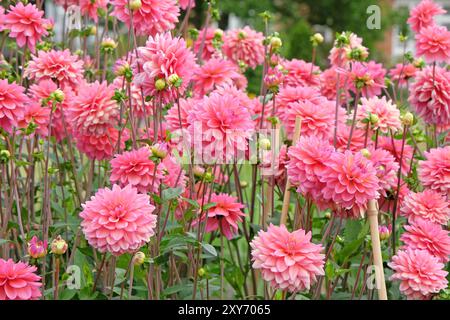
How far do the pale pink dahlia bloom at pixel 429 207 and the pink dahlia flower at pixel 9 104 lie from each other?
1.04m

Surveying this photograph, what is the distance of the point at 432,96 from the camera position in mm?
2254

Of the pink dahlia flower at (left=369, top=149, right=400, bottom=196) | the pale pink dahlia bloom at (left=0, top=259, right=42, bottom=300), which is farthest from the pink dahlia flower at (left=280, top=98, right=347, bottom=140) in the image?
the pale pink dahlia bloom at (left=0, top=259, right=42, bottom=300)

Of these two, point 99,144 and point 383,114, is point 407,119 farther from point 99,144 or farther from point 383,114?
point 99,144

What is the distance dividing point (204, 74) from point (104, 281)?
684mm

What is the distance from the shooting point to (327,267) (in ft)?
6.60

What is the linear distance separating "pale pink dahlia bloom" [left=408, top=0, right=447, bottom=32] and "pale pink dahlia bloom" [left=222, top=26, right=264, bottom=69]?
1.81 ft

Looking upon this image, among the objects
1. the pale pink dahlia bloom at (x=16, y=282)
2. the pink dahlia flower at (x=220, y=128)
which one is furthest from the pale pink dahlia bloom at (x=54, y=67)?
the pale pink dahlia bloom at (x=16, y=282)

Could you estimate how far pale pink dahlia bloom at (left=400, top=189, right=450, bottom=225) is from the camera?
1.99m

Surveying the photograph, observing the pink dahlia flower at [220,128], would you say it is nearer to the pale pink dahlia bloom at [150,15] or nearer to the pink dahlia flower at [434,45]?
the pale pink dahlia bloom at [150,15]

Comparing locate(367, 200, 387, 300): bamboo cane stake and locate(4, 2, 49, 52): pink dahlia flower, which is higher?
locate(4, 2, 49, 52): pink dahlia flower

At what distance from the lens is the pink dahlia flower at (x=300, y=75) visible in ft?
8.60

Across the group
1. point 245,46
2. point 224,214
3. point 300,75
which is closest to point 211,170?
point 224,214

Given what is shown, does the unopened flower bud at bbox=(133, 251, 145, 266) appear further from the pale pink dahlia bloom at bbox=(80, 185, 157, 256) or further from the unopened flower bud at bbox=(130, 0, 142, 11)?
the unopened flower bud at bbox=(130, 0, 142, 11)

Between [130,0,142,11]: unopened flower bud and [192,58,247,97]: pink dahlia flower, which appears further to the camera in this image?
[192,58,247,97]: pink dahlia flower
